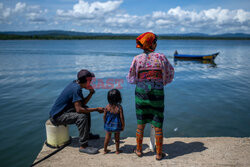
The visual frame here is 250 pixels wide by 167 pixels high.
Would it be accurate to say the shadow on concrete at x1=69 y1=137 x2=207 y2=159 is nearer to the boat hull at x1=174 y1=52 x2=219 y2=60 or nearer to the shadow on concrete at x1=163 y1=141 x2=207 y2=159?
the shadow on concrete at x1=163 y1=141 x2=207 y2=159

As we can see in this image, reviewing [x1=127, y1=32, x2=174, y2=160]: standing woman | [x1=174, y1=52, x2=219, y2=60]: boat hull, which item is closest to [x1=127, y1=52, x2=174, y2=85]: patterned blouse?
[x1=127, y1=32, x2=174, y2=160]: standing woman

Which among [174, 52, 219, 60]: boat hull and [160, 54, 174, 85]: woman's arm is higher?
[160, 54, 174, 85]: woman's arm

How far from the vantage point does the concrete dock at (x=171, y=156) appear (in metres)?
3.73

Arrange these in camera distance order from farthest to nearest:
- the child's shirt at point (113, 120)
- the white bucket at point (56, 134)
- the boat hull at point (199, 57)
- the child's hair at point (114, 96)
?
the boat hull at point (199, 57) → the white bucket at point (56, 134) → the child's shirt at point (113, 120) → the child's hair at point (114, 96)

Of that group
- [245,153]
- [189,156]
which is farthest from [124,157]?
[245,153]

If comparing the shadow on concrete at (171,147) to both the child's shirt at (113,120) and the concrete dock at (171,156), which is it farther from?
the child's shirt at (113,120)

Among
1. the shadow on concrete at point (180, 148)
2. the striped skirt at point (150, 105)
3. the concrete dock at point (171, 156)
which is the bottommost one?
the shadow on concrete at point (180, 148)

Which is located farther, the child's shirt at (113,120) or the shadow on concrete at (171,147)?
the shadow on concrete at (171,147)

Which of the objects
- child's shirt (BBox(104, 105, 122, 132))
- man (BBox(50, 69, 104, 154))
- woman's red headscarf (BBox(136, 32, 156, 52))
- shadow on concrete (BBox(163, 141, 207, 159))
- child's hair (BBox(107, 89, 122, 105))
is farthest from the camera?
shadow on concrete (BBox(163, 141, 207, 159))

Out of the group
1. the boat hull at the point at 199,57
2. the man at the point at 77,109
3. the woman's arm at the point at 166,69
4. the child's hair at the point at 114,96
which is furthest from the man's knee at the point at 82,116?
the boat hull at the point at 199,57

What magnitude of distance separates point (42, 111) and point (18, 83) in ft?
22.8

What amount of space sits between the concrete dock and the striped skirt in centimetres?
78

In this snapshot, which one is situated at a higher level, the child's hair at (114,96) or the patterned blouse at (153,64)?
the patterned blouse at (153,64)

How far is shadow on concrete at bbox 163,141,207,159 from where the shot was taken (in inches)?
163
